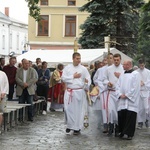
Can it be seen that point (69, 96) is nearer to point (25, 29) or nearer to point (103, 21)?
point (103, 21)

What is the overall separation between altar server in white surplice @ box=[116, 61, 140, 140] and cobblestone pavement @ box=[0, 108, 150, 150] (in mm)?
318

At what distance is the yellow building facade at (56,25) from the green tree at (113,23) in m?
17.0

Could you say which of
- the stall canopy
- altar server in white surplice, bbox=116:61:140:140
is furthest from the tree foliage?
the stall canopy

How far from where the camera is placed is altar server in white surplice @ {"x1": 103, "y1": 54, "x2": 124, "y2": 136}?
14109 mm

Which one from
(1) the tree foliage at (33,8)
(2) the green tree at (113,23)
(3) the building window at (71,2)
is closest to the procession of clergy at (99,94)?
(1) the tree foliage at (33,8)

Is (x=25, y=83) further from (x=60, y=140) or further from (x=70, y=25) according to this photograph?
(x=70, y=25)

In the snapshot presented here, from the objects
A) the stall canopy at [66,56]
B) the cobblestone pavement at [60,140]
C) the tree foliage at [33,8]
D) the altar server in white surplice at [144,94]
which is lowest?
the cobblestone pavement at [60,140]

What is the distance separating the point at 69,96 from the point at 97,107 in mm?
1199

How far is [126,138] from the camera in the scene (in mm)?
13398

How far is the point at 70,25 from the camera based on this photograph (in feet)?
188

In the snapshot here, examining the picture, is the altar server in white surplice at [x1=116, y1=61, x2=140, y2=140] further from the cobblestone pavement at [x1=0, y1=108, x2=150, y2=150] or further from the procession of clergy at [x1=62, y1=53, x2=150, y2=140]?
the cobblestone pavement at [x1=0, y1=108, x2=150, y2=150]

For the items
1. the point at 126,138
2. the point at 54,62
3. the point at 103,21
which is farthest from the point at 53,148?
the point at 103,21

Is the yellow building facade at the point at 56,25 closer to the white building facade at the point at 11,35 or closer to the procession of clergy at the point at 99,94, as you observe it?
the white building facade at the point at 11,35

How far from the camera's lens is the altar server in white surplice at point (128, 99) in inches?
523
